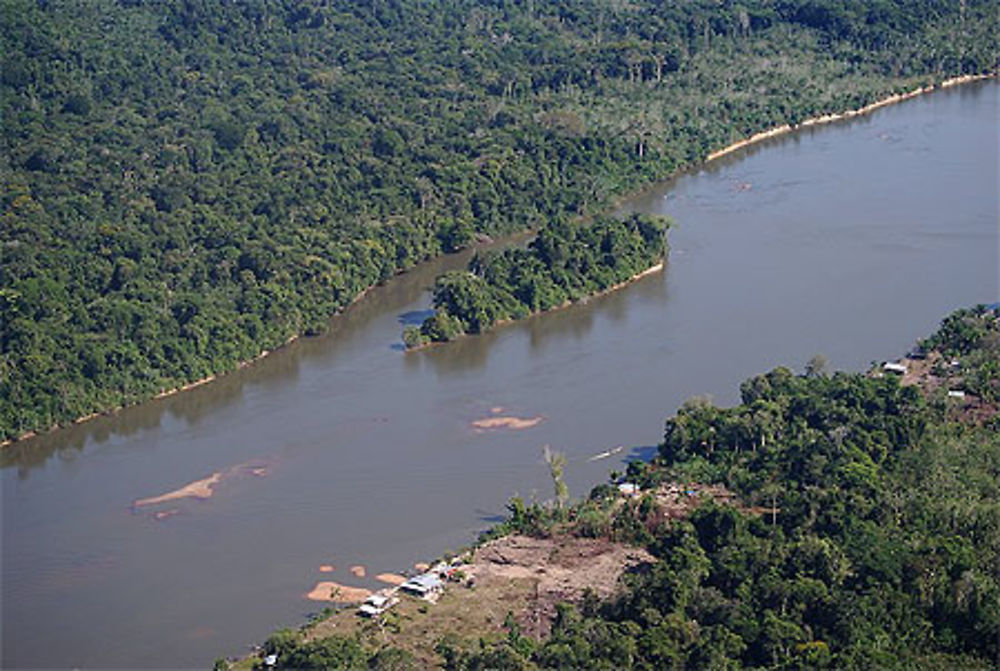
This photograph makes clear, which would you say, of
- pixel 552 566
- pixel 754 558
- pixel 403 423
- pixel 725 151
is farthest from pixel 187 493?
pixel 725 151

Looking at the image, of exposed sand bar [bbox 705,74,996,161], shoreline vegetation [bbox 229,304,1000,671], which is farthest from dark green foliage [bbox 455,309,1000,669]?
exposed sand bar [bbox 705,74,996,161]

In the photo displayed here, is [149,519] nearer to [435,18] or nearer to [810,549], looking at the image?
[810,549]

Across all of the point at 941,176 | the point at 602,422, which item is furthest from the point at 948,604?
the point at 941,176

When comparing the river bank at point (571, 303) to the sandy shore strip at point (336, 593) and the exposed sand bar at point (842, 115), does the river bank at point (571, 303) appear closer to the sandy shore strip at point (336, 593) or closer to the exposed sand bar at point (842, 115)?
the sandy shore strip at point (336, 593)

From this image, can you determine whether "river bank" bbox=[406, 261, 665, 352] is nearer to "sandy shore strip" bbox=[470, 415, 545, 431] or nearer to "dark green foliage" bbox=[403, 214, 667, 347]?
"dark green foliage" bbox=[403, 214, 667, 347]

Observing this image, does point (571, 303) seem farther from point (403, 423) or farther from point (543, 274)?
point (403, 423)
